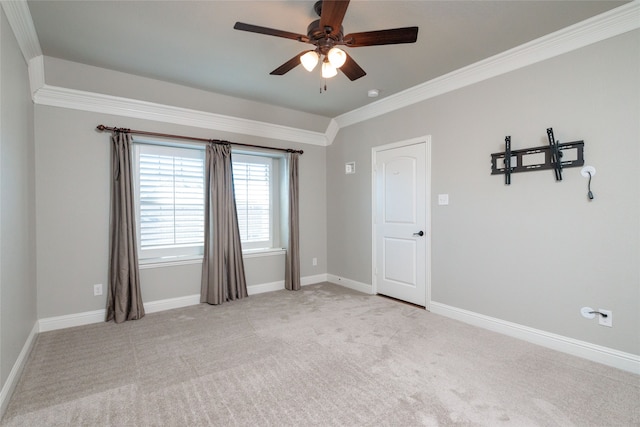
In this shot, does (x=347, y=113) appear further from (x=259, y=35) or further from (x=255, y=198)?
(x=259, y=35)

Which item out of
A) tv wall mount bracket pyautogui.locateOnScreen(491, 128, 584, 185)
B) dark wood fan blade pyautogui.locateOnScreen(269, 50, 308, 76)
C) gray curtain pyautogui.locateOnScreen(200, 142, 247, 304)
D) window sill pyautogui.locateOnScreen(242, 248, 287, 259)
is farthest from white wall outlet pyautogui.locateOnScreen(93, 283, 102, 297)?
tv wall mount bracket pyautogui.locateOnScreen(491, 128, 584, 185)

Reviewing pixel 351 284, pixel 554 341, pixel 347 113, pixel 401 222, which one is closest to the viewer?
pixel 554 341

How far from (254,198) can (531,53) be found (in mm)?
3682

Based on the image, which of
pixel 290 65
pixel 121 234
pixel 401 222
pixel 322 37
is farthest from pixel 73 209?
pixel 401 222

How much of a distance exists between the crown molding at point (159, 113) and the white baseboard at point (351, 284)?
2.27 meters

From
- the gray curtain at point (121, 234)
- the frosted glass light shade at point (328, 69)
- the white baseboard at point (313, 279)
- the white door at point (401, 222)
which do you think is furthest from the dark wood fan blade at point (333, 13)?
the white baseboard at point (313, 279)

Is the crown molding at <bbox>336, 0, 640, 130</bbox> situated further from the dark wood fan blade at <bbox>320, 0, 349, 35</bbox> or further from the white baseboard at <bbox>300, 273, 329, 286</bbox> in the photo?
the white baseboard at <bbox>300, 273, 329, 286</bbox>

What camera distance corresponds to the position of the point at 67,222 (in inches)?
128

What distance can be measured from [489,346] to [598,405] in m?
0.85

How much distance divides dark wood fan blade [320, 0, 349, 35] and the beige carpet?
236cm

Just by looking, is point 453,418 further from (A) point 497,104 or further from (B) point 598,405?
(A) point 497,104

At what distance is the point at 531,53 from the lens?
9.16ft

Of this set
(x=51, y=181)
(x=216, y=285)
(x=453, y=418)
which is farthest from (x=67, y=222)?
(x=453, y=418)

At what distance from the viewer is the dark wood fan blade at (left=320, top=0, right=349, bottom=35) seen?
5.55ft
